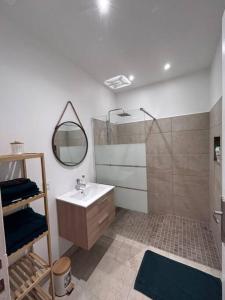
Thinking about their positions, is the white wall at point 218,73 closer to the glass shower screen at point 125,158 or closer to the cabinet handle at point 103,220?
the glass shower screen at point 125,158

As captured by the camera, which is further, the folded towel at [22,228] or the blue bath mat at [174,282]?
the blue bath mat at [174,282]

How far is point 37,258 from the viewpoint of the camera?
1228 mm

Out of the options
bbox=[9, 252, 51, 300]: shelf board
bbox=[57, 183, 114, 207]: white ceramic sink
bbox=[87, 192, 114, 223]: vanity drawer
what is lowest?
bbox=[9, 252, 51, 300]: shelf board

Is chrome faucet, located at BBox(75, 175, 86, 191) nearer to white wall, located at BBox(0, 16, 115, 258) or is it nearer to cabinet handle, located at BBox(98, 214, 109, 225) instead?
white wall, located at BBox(0, 16, 115, 258)

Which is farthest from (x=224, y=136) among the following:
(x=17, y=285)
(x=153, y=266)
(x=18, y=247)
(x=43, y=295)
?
(x=43, y=295)

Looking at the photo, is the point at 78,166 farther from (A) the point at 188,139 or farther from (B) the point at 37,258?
(A) the point at 188,139

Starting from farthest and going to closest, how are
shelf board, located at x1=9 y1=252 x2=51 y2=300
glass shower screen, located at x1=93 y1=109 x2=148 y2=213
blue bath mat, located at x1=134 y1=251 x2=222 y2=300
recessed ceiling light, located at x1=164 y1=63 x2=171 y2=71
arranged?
glass shower screen, located at x1=93 y1=109 x2=148 y2=213
recessed ceiling light, located at x1=164 y1=63 x2=171 y2=71
blue bath mat, located at x1=134 y1=251 x2=222 y2=300
shelf board, located at x1=9 y1=252 x2=51 y2=300

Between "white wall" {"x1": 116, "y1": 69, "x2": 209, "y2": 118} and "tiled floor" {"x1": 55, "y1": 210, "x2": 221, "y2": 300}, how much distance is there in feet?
6.16

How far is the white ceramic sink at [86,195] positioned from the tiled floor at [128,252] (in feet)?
2.36

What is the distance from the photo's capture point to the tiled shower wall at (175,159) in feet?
7.39

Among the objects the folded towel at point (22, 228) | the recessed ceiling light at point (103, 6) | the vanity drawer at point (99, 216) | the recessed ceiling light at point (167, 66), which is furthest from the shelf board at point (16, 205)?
the recessed ceiling light at point (167, 66)

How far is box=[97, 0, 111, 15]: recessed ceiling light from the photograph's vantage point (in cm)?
108

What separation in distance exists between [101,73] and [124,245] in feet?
8.32

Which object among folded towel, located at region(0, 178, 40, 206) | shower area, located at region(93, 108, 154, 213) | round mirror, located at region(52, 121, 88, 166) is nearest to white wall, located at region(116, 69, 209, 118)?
shower area, located at region(93, 108, 154, 213)
